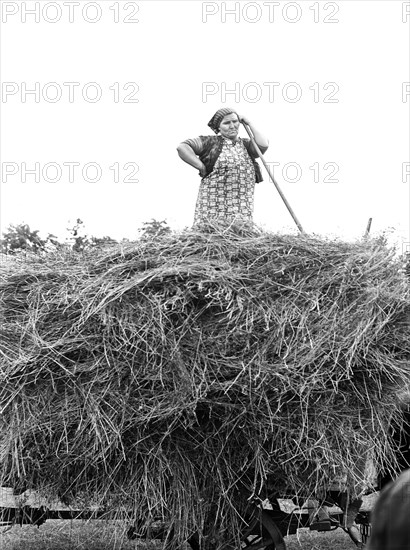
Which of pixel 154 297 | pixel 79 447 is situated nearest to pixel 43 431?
pixel 79 447

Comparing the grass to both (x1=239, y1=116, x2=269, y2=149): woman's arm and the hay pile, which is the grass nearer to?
the hay pile

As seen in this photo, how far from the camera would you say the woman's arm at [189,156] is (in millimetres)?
5348

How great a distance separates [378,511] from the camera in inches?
37.9

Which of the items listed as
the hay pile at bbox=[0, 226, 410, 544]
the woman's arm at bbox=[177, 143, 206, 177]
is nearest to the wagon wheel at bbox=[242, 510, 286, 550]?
the hay pile at bbox=[0, 226, 410, 544]

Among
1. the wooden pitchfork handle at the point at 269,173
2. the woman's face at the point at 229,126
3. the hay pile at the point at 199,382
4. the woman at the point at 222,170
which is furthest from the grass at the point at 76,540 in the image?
the woman's face at the point at 229,126

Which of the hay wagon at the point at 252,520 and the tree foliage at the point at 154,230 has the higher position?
the tree foliage at the point at 154,230

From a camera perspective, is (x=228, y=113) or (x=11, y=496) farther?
(x=228, y=113)

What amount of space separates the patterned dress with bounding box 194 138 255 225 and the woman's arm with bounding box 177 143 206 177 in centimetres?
12

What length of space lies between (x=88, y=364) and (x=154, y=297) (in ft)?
1.54

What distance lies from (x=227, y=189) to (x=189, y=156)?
36 cm

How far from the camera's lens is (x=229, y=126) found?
5.53 m

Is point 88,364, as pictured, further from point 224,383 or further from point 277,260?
point 277,260

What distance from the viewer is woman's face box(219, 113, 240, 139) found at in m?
5.53

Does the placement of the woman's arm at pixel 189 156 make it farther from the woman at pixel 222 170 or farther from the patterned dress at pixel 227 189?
the patterned dress at pixel 227 189
